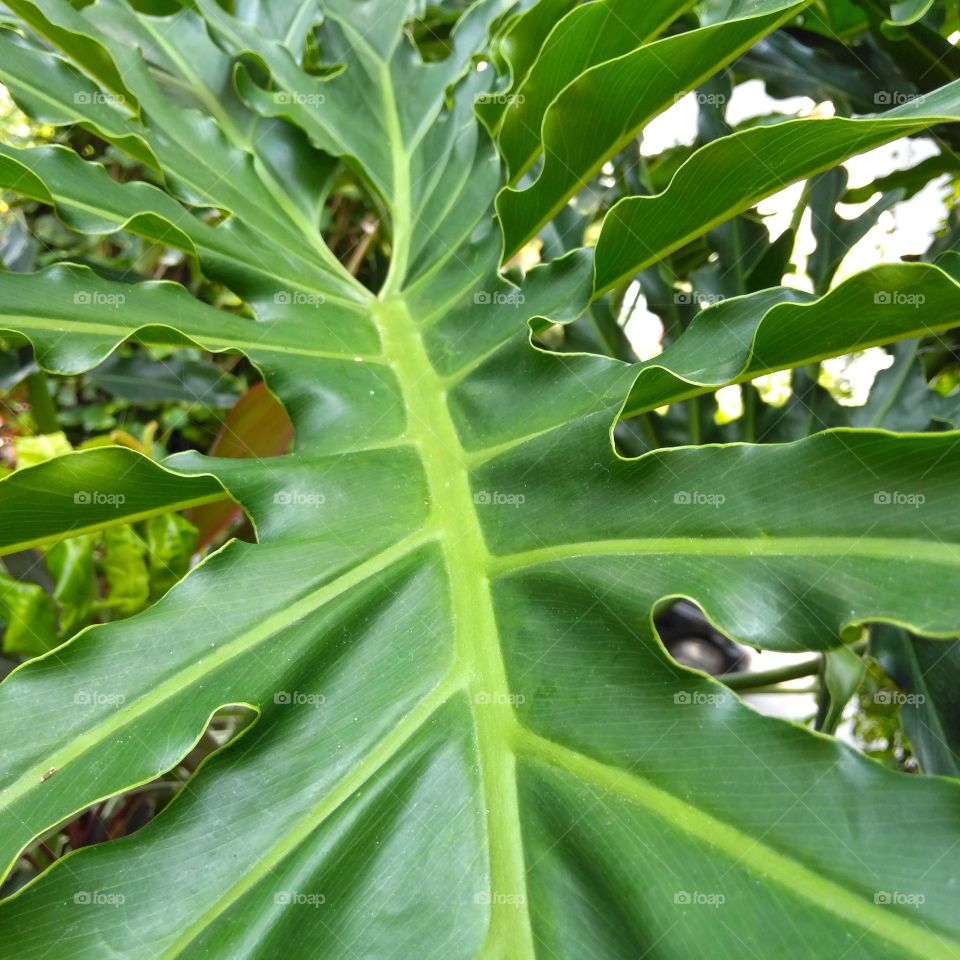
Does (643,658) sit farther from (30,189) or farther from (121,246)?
(121,246)

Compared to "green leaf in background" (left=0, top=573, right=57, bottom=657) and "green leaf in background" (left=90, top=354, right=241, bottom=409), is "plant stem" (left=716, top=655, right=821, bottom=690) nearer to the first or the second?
"green leaf in background" (left=0, top=573, right=57, bottom=657)

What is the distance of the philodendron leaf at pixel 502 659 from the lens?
0.35 metres

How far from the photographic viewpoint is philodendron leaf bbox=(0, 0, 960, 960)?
350mm

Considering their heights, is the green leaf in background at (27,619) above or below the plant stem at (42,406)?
below

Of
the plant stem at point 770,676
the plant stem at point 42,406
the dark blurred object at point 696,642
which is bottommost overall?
the dark blurred object at point 696,642

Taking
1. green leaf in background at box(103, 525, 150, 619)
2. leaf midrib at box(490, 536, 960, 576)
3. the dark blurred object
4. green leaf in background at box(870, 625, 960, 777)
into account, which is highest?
leaf midrib at box(490, 536, 960, 576)

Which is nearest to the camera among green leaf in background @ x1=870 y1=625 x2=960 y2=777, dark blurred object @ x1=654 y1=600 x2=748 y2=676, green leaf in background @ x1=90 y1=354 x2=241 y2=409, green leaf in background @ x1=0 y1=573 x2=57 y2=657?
green leaf in background @ x1=870 y1=625 x2=960 y2=777

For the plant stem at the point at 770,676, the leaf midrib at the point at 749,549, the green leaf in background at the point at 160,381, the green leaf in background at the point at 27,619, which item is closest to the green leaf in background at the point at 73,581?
the green leaf in background at the point at 27,619

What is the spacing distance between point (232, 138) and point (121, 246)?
6.00 feet

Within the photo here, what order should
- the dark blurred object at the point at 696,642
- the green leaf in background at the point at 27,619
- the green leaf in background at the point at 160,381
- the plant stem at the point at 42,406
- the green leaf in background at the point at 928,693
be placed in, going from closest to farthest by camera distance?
the green leaf in background at the point at 928,693 < the green leaf in background at the point at 27,619 < the plant stem at the point at 42,406 < the green leaf in background at the point at 160,381 < the dark blurred object at the point at 696,642

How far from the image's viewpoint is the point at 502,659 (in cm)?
44

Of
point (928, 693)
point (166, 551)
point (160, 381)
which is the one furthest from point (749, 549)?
point (160, 381)

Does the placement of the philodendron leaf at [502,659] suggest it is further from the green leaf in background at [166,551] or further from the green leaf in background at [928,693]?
the green leaf in background at [166,551]

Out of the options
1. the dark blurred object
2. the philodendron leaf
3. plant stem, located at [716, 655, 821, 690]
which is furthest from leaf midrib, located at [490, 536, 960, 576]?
the dark blurred object
